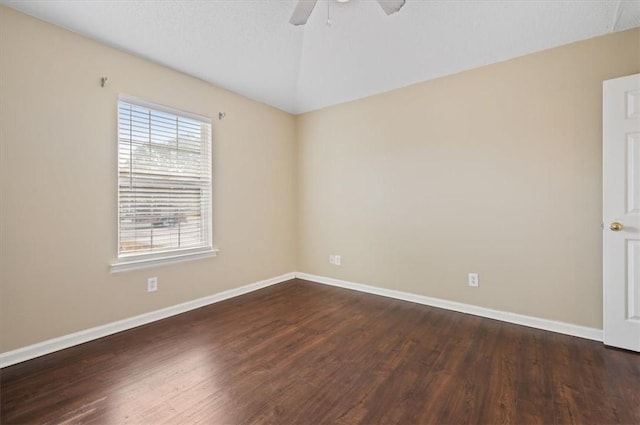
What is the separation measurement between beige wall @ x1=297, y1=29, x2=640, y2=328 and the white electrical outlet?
2181mm

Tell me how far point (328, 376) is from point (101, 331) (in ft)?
6.60

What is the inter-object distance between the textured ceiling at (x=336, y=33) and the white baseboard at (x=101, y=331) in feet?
8.07

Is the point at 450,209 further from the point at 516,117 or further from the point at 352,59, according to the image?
the point at 352,59

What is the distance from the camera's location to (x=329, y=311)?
310 cm

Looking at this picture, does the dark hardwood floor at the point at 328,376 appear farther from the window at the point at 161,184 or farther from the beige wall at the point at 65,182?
the window at the point at 161,184

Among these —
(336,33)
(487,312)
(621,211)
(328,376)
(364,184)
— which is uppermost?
(336,33)

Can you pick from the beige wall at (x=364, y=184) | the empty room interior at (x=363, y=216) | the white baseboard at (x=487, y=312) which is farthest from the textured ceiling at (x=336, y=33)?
the white baseboard at (x=487, y=312)

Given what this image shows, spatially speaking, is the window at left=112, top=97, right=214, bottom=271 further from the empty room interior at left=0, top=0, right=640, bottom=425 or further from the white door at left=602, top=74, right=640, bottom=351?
the white door at left=602, top=74, right=640, bottom=351

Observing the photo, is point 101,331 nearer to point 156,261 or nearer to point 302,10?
point 156,261

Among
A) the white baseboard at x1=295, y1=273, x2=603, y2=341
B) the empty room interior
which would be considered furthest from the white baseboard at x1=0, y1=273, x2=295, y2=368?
the white baseboard at x1=295, y1=273, x2=603, y2=341

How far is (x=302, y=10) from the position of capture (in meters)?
1.91

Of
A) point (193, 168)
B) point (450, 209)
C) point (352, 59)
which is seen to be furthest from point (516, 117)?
point (193, 168)

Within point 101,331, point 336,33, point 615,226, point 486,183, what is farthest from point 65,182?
point 615,226

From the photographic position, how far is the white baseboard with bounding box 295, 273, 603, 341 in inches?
96.7
